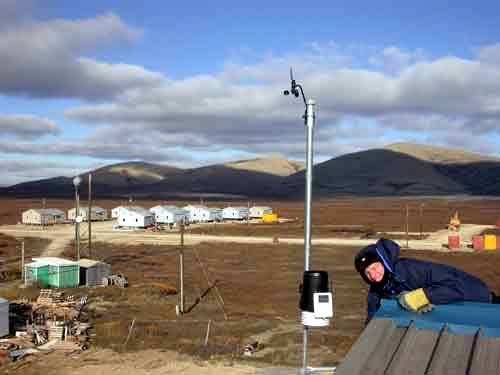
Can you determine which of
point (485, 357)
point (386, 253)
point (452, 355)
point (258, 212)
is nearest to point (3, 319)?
point (386, 253)

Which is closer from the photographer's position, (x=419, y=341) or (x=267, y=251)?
(x=419, y=341)

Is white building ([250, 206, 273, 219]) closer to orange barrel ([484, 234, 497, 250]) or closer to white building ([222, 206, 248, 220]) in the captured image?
white building ([222, 206, 248, 220])

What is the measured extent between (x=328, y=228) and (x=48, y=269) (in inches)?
1752

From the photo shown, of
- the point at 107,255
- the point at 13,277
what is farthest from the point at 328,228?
the point at 13,277

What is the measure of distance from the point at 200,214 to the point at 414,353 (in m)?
76.9

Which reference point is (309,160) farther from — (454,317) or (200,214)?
(200,214)

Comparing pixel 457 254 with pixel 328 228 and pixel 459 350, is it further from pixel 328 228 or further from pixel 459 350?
pixel 459 350

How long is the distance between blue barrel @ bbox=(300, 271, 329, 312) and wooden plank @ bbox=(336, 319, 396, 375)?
1.02 m

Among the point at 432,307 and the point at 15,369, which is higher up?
the point at 432,307

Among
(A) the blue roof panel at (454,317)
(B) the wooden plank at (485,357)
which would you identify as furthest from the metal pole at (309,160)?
(B) the wooden plank at (485,357)

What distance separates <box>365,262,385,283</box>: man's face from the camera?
4.88 meters

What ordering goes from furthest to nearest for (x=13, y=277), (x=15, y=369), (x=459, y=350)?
(x=13, y=277) → (x=15, y=369) → (x=459, y=350)

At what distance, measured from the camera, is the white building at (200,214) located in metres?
79.2

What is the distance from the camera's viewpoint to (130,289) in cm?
2645
